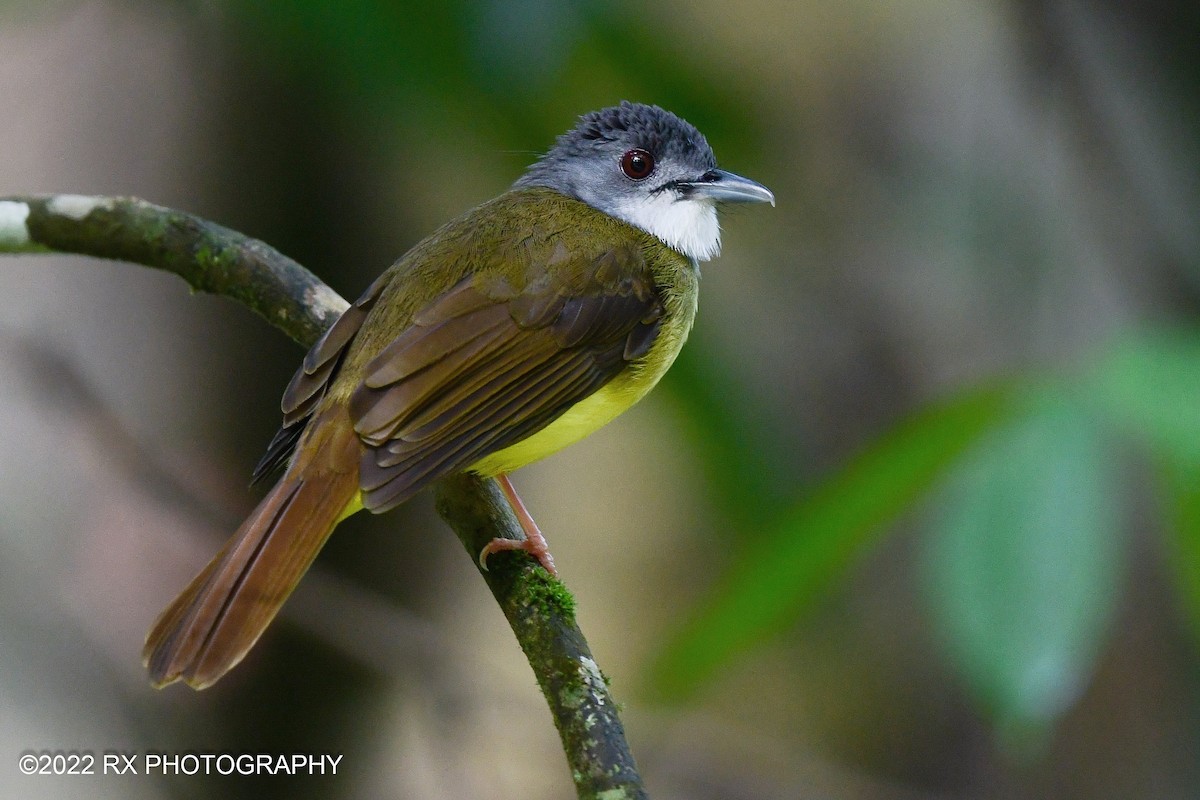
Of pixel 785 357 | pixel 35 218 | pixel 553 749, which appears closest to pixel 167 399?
pixel 35 218

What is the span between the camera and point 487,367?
8.58 ft

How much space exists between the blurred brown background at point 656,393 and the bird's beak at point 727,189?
0.06 meters

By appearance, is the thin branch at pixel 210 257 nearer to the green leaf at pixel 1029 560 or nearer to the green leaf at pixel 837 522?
the green leaf at pixel 837 522

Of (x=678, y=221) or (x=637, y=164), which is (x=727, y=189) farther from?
(x=637, y=164)

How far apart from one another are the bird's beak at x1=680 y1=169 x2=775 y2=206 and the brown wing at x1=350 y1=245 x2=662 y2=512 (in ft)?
1.60

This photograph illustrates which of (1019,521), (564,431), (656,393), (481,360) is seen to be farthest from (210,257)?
(1019,521)

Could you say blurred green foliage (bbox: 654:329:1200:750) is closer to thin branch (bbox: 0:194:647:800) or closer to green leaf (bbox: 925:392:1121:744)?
green leaf (bbox: 925:392:1121:744)

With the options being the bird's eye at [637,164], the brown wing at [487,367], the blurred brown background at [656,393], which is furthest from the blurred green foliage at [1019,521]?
the bird's eye at [637,164]

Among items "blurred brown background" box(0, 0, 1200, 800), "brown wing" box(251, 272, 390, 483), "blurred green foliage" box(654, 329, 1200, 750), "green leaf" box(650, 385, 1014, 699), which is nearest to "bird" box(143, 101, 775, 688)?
"brown wing" box(251, 272, 390, 483)

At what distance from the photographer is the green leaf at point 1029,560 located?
64.0 inches

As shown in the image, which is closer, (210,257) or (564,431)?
(564,431)

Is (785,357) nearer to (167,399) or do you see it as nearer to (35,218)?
(167,399)

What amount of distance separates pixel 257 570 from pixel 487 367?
2.19 feet

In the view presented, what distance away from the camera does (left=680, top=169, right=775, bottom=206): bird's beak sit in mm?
3320
